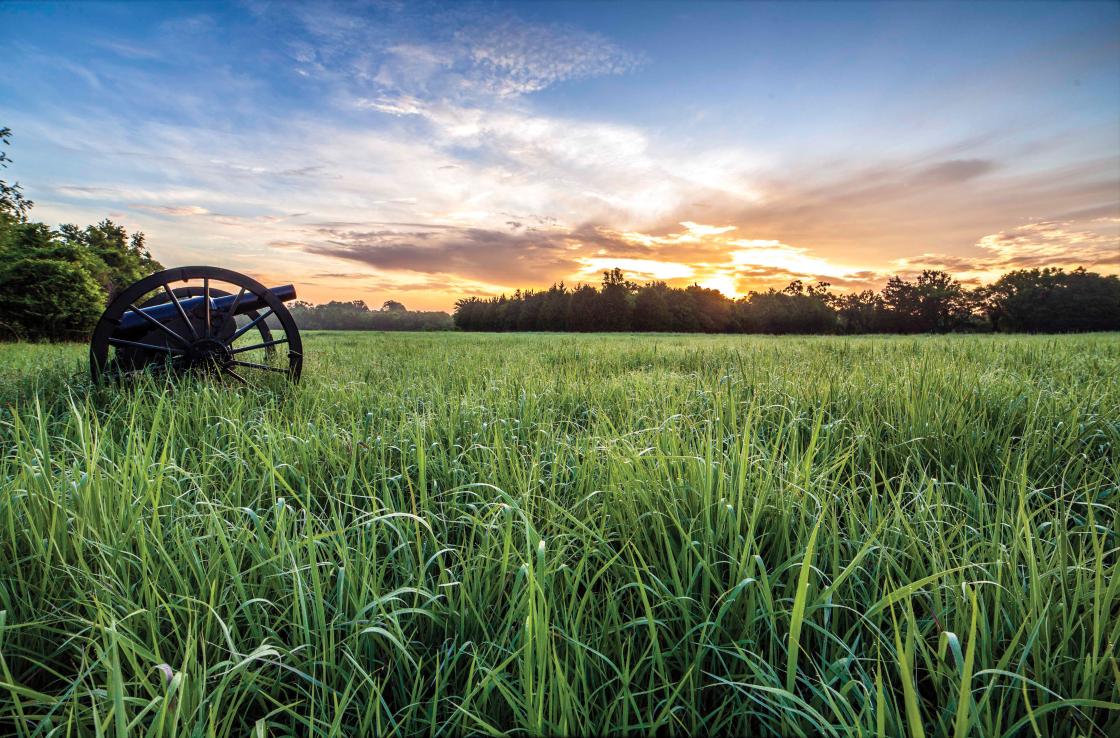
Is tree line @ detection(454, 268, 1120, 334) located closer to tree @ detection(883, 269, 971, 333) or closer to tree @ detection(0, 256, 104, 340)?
tree @ detection(883, 269, 971, 333)

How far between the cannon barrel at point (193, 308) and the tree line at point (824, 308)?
59.7 m

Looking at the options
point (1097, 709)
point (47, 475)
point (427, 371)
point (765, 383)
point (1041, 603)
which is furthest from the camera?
point (427, 371)

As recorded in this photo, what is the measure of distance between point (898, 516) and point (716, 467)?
603mm

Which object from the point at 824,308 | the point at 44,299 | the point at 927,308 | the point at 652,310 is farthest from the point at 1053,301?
the point at 44,299

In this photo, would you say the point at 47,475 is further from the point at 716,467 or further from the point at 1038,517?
the point at 1038,517

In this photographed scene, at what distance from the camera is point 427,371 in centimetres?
579

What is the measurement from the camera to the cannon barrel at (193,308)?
174 inches

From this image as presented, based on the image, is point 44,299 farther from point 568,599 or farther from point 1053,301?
point 1053,301

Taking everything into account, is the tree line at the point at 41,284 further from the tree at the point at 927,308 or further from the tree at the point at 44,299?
the tree at the point at 927,308

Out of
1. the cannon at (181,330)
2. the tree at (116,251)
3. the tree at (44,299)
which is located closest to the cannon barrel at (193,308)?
the cannon at (181,330)

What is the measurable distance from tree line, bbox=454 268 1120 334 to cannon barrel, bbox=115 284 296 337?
59697 mm

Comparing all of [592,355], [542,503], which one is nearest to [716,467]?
[542,503]

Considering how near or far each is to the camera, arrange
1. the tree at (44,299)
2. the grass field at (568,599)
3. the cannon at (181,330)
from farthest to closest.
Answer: the tree at (44,299) → the cannon at (181,330) → the grass field at (568,599)

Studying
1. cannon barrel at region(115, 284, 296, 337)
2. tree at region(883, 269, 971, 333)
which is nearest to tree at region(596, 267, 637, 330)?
tree at region(883, 269, 971, 333)
